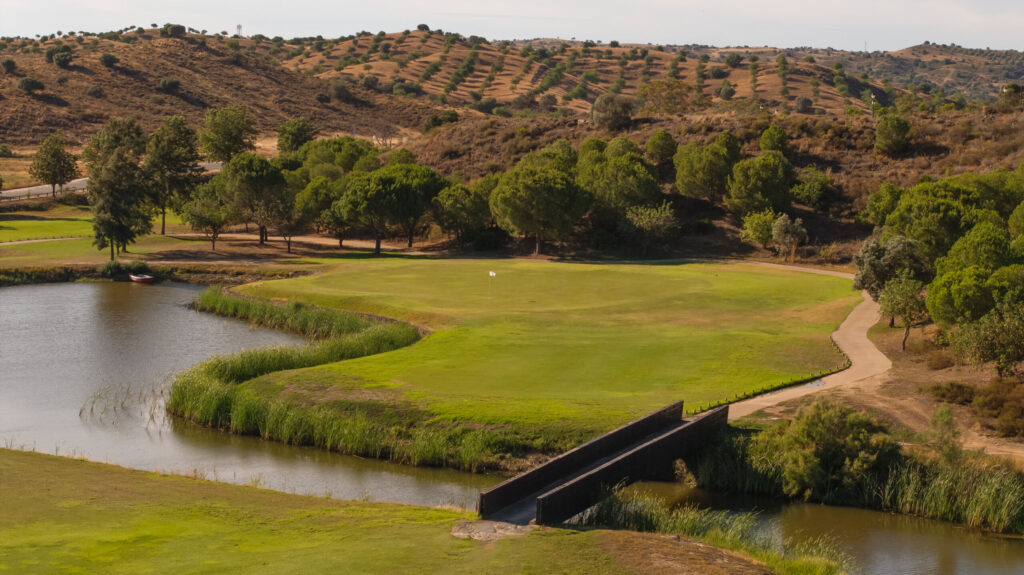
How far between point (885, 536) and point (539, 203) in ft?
234

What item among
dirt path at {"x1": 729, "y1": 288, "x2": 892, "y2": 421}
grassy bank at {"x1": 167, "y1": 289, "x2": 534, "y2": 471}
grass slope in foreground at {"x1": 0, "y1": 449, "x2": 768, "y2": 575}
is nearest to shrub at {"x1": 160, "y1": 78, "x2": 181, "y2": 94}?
grassy bank at {"x1": 167, "y1": 289, "x2": 534, "y2": 471}

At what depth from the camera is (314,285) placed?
79.3 m

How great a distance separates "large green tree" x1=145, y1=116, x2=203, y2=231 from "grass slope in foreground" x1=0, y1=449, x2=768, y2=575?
81389mm

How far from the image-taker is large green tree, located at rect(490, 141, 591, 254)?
10181cm

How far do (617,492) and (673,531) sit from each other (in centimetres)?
300

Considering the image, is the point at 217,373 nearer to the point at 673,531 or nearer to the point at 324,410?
the point at 324,410


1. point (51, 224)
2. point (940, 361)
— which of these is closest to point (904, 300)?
point (940, 361)

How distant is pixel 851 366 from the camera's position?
2057 inches

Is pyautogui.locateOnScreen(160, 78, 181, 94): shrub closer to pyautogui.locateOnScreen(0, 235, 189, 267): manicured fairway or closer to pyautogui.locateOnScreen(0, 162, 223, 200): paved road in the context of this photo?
pyautogui.locateOnScreen(0, 162, 223, 200): paved road

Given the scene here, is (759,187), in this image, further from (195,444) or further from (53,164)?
(53,164)

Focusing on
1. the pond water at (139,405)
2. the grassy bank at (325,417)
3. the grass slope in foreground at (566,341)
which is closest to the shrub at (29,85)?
the pond water at (139,405)

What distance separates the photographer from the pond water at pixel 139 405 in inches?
1497

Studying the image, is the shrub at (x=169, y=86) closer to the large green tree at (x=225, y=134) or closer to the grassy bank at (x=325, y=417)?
the large green tree at (x=225, y=134)

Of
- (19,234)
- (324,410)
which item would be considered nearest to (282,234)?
(19,234)
